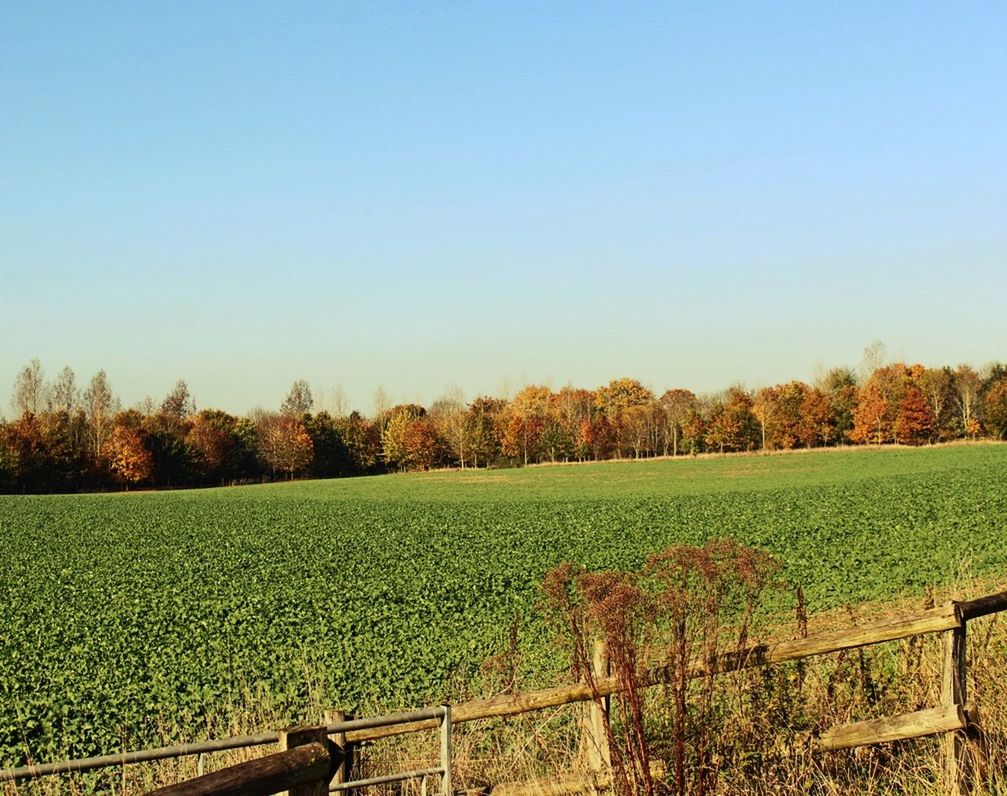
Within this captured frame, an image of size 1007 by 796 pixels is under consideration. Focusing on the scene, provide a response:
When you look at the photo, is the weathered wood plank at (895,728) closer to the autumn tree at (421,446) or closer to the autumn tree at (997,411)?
the autumn tree at (421,446)

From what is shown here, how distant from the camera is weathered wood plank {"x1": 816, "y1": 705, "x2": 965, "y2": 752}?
604cm

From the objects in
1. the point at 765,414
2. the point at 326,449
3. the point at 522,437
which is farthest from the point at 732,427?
the point at 326,449

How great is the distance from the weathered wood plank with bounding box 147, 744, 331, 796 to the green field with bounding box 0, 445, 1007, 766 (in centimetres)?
1013

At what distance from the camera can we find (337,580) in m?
25.8

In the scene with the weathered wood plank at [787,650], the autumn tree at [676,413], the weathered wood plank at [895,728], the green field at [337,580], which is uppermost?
the autumn tree at [676,413]

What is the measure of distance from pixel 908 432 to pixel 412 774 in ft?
381

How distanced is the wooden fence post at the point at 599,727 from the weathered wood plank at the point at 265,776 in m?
2.68

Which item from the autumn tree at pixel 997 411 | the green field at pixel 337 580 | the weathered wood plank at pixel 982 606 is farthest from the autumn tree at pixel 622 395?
the weathered wood plank at pixel 982 606

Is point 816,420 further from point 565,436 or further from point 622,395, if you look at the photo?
point 622,395

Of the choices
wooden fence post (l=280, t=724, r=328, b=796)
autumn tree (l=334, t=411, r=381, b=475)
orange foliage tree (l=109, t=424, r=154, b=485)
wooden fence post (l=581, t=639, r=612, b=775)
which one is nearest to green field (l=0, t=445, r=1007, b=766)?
wooden fence post (l=581, t=639, r=612, b=775)

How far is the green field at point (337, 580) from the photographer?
14.3 m

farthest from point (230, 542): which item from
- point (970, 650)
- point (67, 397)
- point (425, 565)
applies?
point (67, 397)

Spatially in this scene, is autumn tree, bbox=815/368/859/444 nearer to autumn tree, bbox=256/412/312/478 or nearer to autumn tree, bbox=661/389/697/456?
autumn tree, bbox=661/389/697/456

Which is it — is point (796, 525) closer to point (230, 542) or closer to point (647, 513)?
point (647, 513)
